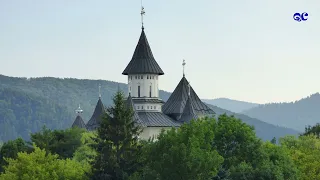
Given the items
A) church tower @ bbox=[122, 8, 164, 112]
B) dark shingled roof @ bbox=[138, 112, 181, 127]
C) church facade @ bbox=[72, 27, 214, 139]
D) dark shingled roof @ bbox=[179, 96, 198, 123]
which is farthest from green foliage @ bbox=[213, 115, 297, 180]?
dark shingled roof @ bbox=[179, 96, 198, 123]

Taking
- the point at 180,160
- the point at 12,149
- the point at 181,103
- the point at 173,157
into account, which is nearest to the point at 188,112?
the point at 181,103

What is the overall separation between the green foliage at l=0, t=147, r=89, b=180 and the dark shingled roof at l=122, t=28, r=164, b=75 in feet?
116

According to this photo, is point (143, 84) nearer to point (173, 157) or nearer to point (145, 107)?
point (145, 107)

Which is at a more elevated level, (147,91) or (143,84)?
(143,84)

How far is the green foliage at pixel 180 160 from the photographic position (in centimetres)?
5162

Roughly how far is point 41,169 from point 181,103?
43.1 meters

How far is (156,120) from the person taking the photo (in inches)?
3760

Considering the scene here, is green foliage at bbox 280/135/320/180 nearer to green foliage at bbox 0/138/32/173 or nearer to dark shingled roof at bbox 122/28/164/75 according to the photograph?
green foliage at bbox 0/138/32/173

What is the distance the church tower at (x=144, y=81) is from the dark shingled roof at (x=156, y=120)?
725 millimetres

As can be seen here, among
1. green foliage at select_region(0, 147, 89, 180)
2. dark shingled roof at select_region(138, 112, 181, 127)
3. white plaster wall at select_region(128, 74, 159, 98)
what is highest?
white plaster wall at select_region(128, 74, 159, 98)

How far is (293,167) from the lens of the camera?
6203cm

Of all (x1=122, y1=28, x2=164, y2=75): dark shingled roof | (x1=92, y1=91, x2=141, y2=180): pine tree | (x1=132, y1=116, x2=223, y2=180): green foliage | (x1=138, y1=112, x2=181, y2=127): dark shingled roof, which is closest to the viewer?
(x1=132, y1=116, x2=223, y2=180): green foliage

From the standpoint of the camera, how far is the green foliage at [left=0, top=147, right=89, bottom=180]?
59688 mm

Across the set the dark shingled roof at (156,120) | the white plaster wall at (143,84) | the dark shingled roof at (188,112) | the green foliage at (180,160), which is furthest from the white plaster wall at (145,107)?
the green foliage at (180,160)
